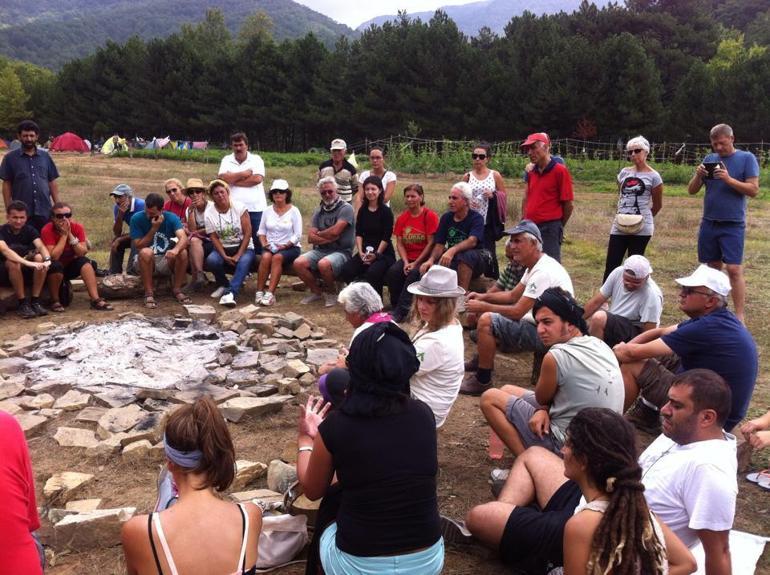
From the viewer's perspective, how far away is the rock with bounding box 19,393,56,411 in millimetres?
4754

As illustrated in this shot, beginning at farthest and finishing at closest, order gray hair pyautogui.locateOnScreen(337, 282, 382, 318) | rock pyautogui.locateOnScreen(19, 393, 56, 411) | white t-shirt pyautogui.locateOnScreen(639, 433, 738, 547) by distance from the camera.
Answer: rock pyautogui.locateOnScreen(19, 393, 56, 411), gray hair pyautogui.locateOnScreen(337, 282, 382, 318), white t-shirt pyautogui.locateOnScreen(639, 433, 738, 547)

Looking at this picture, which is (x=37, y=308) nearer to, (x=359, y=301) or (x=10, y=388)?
(x=10, y=388)

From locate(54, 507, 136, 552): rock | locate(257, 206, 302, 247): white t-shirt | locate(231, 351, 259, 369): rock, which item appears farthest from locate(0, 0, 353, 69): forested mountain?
locate(54, 507, 136, 552): rock

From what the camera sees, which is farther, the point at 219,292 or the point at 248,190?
the point at 248,190

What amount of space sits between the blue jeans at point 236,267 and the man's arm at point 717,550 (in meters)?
5.85

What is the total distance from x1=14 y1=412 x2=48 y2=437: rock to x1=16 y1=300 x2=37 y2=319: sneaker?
9.02 feet

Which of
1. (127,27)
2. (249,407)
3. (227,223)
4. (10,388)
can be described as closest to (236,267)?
(227,223)

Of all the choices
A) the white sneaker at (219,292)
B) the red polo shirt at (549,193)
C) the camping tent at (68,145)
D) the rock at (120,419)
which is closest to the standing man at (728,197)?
the red polo shirt at (549,193)

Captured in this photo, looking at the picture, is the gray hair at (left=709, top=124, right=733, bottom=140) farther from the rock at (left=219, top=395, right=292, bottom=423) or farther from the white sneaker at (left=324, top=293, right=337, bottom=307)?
the rock at (left=219, top=395, right=292, bottom=423)

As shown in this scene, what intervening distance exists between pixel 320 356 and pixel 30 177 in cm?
419

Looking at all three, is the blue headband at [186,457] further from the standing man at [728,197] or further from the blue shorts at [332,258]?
the standing man at [728,197]

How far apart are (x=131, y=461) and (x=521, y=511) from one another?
2.43 meters

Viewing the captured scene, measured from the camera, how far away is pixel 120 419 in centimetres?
455

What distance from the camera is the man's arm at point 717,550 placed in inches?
102
